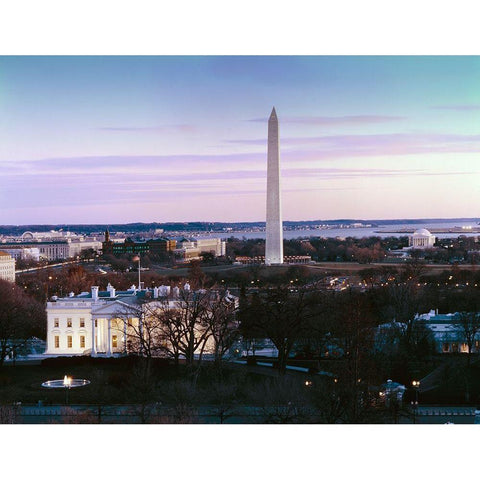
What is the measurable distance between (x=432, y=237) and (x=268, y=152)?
70839mm

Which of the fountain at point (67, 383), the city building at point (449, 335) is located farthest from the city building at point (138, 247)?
the fountain at point (67, 383)

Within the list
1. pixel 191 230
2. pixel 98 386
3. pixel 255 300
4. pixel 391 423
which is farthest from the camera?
pixel 191 230

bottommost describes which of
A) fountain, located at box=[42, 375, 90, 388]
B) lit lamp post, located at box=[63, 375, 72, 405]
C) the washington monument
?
fountain, located at box=[42, 375, 90, 388]

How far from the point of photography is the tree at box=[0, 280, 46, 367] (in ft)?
118

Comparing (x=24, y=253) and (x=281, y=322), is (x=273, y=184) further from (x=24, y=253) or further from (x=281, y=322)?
(x=24, y=253)

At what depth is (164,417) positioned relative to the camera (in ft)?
70.3

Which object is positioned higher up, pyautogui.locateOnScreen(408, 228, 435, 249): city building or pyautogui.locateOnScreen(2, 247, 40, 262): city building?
pyautogui.locateOnScreen(408, 228, 435, 249): city building

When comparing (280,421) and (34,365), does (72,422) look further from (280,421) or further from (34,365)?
(34,365)

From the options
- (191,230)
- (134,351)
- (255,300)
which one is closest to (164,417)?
(134,351)

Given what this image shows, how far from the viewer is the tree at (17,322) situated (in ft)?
118

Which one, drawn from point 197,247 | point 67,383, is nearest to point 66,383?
point 67,383

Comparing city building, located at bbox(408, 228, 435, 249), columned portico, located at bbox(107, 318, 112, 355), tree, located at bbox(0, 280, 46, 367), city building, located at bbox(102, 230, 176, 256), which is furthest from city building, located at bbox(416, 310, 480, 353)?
city building, located at bbox(408, 228, 435, 249)

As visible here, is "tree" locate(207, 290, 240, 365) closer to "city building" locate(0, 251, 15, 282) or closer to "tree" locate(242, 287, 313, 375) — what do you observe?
"tree" locate(242, 287, 313, 375)

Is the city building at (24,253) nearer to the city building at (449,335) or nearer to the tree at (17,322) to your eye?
the tree at (17,322)
